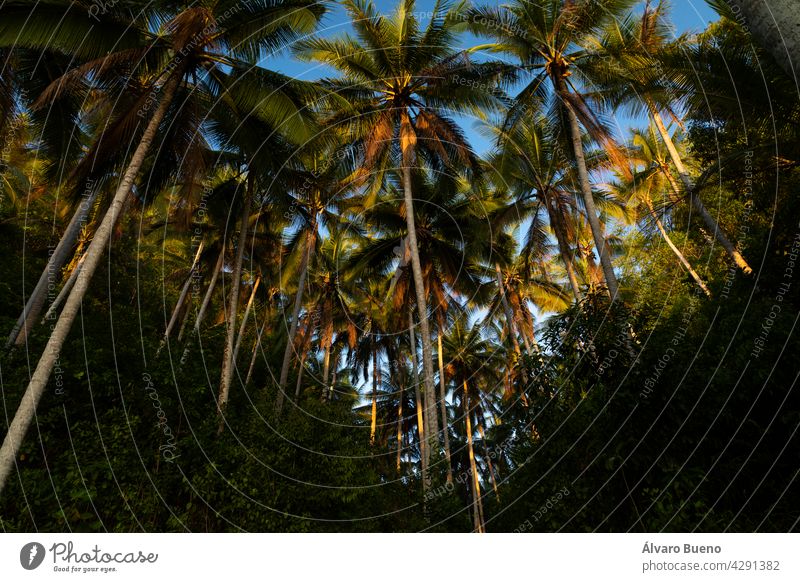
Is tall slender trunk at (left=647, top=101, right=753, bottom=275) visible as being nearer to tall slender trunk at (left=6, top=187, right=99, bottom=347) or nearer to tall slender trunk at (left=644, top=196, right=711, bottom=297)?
tall slender trunk at (left=644, top=196, right=711, bottom=297)

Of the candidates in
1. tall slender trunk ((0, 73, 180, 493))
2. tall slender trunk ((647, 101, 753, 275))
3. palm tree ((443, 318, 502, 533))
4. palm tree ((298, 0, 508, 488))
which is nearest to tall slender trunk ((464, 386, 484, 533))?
palm tree ((443, 318, 502, 533))

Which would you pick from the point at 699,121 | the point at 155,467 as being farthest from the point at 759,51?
the point at 155,467

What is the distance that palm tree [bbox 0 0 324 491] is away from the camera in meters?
8.10

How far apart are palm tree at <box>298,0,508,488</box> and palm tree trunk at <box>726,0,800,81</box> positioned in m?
13.3

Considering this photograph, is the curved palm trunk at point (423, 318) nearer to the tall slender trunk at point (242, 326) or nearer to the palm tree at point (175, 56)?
the palm tree at point (175, 56)

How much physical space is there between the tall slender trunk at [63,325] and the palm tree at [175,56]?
18 millimetres

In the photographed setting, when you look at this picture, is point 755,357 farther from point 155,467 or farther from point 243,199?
point 243,199

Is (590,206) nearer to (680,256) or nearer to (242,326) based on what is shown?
(680,256)

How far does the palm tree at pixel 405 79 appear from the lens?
16578 millimetres

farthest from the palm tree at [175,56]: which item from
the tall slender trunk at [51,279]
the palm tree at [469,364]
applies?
the palm tree at [469,364]

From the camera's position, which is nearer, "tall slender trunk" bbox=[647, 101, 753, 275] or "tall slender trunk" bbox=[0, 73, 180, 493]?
"tall slender trunk" bbox=[0, 73, 180, 493]

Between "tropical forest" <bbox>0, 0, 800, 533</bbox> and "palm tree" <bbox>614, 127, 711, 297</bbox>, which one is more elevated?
"palm tree" <bbox>614, 127, 711, 297</bbox>

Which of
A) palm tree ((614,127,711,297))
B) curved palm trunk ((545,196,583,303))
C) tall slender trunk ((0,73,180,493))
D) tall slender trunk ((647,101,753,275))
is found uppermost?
palm tree ((614,127,711,297))

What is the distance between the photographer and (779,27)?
112 inches
